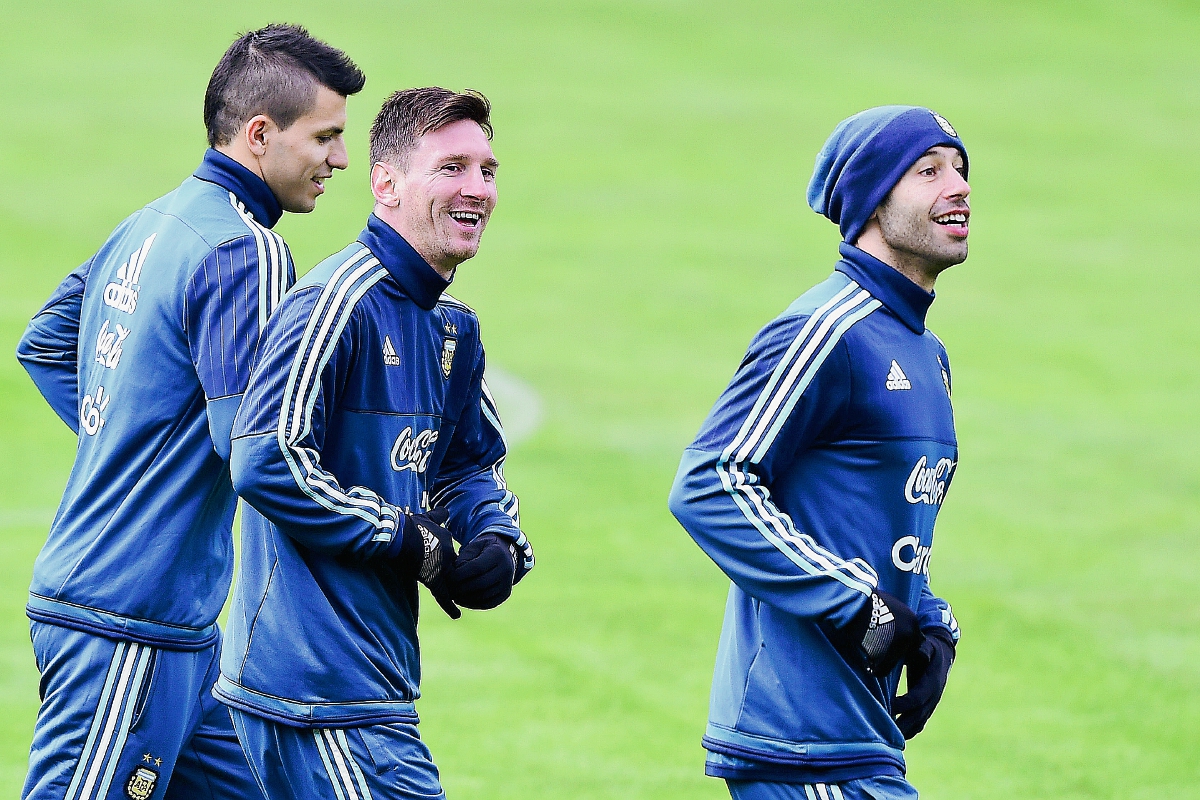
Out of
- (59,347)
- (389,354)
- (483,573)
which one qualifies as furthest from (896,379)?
(59,347)

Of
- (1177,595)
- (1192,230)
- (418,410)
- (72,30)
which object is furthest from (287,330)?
(72,30)

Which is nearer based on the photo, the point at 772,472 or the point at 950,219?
the point at 772,472

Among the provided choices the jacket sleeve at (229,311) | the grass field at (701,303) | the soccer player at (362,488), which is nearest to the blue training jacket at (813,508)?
the soccer player at (362,488)

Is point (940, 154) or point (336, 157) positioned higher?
point (940, 154)

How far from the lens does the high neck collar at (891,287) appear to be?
474 centimetres

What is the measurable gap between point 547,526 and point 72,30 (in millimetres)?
22168

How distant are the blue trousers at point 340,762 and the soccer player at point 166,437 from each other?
1.77 ft

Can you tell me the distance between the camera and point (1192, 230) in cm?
2450

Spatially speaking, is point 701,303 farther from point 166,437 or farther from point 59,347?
point 166,437

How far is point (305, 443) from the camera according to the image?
4578mm

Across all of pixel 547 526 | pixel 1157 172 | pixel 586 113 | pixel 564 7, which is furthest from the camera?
pixel 564 7

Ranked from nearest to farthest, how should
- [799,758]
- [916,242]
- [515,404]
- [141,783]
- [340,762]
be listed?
[799,758]
[340,762]
[916,242]
[141,783]
[515,404]

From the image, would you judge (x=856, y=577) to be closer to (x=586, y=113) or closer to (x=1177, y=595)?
(x=1177, y=595)

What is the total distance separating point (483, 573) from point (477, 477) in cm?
55
